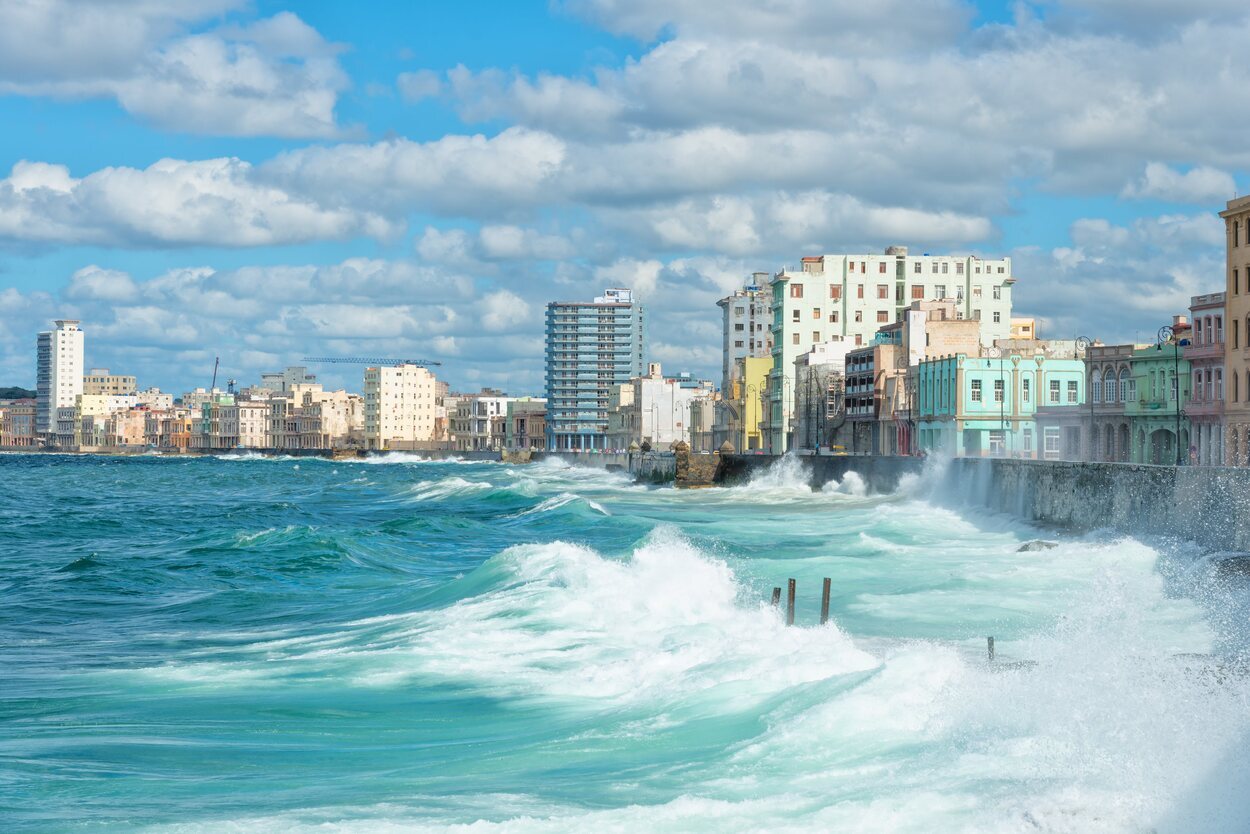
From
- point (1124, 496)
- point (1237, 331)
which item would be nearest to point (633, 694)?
point (1124, 496)

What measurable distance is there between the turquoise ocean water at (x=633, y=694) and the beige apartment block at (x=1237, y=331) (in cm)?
1908

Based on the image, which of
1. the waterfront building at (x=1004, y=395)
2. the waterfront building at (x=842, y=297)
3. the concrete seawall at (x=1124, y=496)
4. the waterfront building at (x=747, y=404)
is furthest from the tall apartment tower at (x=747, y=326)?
the concrete seawall at (x=1124, y=496)

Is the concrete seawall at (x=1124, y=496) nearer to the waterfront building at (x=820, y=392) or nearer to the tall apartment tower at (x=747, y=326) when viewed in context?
the waterfront building at (x=820, y=392)

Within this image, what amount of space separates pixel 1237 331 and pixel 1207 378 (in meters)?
5.23

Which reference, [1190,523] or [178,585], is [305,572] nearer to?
[178,585]

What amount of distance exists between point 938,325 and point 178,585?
68000mm

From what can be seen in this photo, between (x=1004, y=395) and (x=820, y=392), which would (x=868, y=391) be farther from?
(x=1004, y=395)

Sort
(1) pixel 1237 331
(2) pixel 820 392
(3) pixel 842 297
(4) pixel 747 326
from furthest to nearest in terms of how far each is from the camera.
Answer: (4) pixel 747 326, (3) pixel 842 297, (2) pixel 820 392, (1) pixel 1237 331

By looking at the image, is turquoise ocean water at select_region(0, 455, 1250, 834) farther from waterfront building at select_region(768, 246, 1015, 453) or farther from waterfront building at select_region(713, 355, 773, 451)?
waterfront building at select_region(713, 355, 773, 451)

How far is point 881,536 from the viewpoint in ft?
151

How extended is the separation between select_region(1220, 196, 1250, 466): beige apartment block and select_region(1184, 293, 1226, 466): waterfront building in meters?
1.40

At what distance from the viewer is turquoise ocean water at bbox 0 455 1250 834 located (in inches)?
516

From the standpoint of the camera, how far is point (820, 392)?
108m

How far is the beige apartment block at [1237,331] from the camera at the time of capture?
55344 mm
